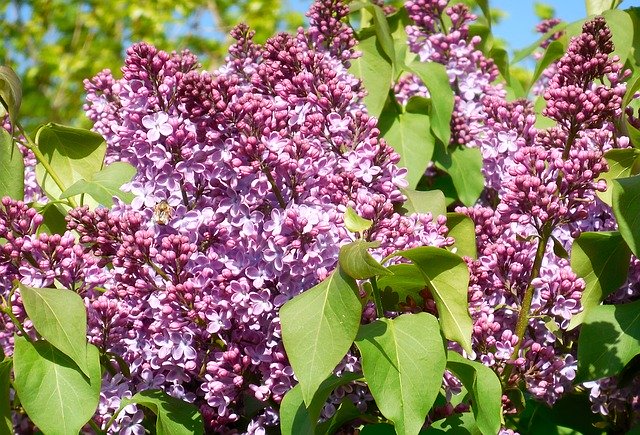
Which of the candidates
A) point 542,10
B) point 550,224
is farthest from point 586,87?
point 542,10

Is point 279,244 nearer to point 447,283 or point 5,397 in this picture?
point 447,283

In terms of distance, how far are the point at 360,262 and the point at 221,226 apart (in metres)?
0.35

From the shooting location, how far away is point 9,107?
162 cm

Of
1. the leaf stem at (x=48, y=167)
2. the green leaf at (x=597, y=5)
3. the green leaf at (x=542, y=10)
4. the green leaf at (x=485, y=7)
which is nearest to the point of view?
the leaf stem at (x=48, y=167)

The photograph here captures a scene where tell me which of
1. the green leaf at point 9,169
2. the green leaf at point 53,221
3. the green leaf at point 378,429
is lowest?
the green leaf at point 378,429

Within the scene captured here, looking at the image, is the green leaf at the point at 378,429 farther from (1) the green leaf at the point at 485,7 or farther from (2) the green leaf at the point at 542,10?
(2) the green leaf at the point at 542,10

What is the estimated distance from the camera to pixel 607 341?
1.44 meters

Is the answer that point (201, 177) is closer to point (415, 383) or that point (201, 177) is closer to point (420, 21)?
point (415, 383)

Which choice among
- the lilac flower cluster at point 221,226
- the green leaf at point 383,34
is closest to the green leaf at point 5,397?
the lilac flower cluster at point 221,226

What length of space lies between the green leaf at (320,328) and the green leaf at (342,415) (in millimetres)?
216

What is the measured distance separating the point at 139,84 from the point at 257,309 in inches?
17.6

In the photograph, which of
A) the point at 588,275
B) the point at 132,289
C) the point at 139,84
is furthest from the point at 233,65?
the point at 588,275

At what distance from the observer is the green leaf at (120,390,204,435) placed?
144 cm

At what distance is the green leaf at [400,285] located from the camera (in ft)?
4.40
